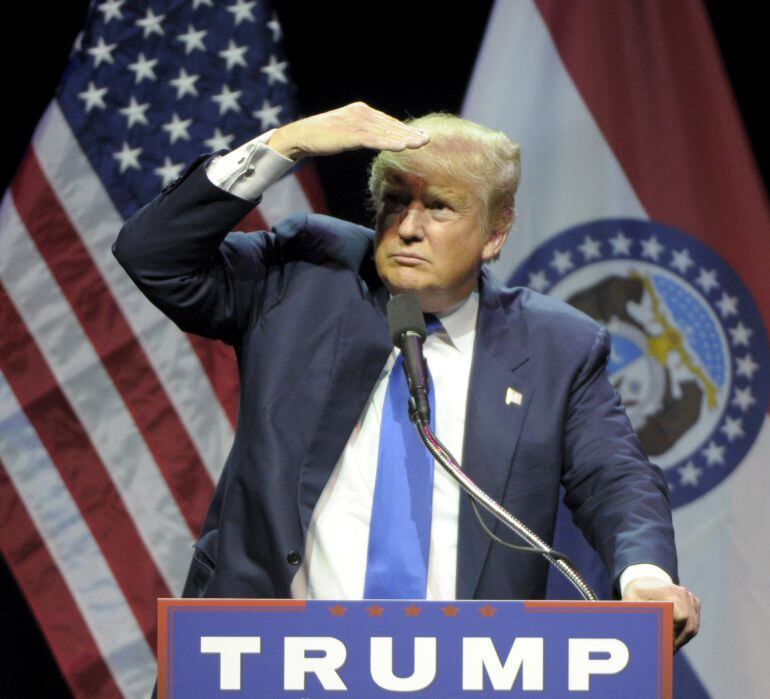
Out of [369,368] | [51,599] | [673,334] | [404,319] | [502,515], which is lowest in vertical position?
[51,599]

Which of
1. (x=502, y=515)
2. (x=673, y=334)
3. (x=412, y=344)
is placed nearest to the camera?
(x=502, y=515)

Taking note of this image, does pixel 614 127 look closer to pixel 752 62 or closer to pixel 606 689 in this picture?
pixel 752 62

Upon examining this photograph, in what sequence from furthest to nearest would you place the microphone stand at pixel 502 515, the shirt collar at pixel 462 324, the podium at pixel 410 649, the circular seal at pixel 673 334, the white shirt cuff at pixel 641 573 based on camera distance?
the circular seal at pixel 673 334 → the shirt collar at pixel 462 324 → the white shirt cuff at pixel 641 573 → the microphone stand at pixel 502 515 → the podium at pixel 410 649

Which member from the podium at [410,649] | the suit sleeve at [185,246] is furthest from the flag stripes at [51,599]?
the podium at [410,649]

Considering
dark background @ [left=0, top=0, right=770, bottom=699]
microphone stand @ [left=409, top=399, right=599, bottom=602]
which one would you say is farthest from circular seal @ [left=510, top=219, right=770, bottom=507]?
microphone stand @ [left=409, top=399, right=599, bottom=602]

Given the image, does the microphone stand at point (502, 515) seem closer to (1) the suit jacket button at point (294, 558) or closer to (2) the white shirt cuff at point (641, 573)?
(2) the white shirt cuff at point (641, 573)

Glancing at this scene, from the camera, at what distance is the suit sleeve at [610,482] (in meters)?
1.70

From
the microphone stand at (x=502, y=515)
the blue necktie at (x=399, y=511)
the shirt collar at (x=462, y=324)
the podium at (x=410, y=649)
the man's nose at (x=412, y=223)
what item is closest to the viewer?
the podium at (x=410, y=649)

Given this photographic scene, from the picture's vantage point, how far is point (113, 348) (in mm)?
2957

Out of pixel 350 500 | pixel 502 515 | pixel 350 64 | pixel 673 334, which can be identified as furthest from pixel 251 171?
pixel 673 334

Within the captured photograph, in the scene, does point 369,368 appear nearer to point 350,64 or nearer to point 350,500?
point 350,500

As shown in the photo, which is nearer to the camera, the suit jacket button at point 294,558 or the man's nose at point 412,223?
the suit jacket button at point 294,558

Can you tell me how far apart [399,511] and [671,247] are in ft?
4.57

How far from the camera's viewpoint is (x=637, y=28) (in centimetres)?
296
